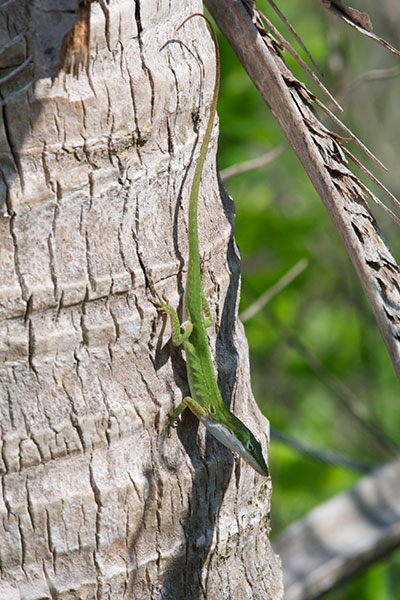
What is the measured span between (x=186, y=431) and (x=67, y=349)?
0.46 metres

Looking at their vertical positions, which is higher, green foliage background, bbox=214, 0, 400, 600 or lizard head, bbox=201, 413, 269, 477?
lizard head, bbox=201, 413, 269, 477

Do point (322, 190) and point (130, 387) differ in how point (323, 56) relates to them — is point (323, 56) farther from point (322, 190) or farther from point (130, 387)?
Result: point (130, 387)

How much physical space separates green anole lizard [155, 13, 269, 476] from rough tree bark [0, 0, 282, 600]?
0.03m

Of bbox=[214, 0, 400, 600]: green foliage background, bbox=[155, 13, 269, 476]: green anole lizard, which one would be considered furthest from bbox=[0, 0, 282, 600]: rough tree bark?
bbox=[214, 0, 400, 600]: green foliage background

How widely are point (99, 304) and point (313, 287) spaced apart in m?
5.60

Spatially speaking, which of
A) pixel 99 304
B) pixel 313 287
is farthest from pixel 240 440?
pixel 313 287

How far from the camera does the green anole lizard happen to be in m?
1.79

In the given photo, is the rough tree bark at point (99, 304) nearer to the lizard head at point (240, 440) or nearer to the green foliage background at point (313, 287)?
the lizard head at point (240, 440)

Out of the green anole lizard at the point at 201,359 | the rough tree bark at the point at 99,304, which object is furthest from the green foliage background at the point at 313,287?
the rough tree bark at the point at 99,304

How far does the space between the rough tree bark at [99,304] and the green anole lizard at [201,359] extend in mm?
35

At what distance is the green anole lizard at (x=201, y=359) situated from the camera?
179 centimetres

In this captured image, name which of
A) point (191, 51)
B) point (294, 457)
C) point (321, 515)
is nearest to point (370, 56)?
point (294, 457)

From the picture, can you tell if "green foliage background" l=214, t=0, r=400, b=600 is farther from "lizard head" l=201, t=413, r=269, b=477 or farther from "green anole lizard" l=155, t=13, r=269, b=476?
"lizard head" l=201, t=413, r=269, b=477

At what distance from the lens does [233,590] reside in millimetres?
1920
